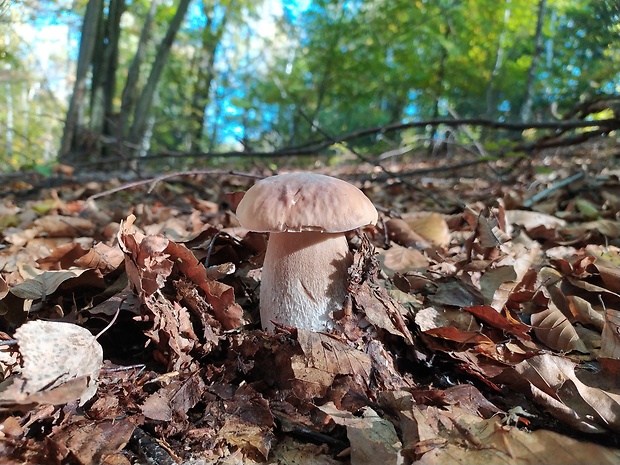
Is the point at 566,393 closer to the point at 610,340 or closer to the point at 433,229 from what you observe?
the point at 610,340

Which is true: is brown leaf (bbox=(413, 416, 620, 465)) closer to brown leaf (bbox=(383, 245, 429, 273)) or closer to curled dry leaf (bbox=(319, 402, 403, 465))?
curled dry leaf (bbox=(319, 402, 403, 465))

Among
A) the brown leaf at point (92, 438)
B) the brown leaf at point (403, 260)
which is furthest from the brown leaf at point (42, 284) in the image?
the brown leaf at point (403, 260)

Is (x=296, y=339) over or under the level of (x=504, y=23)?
under

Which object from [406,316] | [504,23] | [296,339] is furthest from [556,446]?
[504,23]

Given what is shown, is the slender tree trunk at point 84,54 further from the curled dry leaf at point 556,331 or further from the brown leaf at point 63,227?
the curled dry leaf at point 556,331

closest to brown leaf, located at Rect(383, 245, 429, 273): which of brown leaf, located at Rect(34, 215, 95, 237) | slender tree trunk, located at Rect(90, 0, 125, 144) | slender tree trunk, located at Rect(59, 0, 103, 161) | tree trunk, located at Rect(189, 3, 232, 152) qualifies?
brown leaf, located at Rect(34, 215, 95, 237)

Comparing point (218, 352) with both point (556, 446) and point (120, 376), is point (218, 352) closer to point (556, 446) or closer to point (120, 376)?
point (120, 376)
